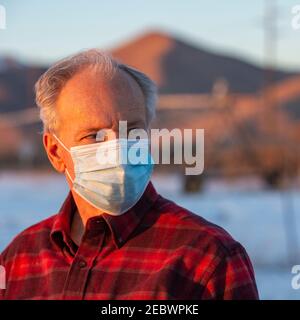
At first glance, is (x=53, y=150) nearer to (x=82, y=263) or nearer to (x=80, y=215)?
(x=80, y=215)

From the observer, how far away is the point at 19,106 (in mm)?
73312

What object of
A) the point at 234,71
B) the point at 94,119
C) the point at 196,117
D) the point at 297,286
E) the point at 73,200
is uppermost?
the point at 234,71

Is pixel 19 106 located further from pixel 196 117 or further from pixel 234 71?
pixel 234 71

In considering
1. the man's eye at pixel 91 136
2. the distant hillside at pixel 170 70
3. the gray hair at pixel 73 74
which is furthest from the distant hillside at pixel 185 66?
the man's eye at pixel 91 136

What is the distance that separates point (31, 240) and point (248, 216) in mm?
16274

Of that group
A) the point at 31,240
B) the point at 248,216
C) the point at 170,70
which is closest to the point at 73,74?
the point at 31,240

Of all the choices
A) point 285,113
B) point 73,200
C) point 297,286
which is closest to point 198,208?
point 297,286

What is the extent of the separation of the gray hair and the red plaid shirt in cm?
31

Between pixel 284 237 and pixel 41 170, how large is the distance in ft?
97.5

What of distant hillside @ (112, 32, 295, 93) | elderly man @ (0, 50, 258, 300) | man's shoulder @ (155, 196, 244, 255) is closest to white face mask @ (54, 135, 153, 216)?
elderly man @ (0, 50, 258, 300)

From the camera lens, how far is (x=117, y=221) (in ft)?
10.9

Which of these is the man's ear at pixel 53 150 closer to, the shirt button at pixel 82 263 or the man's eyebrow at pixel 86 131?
the man's eyebrow at pixel 86 131

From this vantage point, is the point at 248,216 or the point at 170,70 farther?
the point at 170,70

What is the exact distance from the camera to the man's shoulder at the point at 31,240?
356cm
